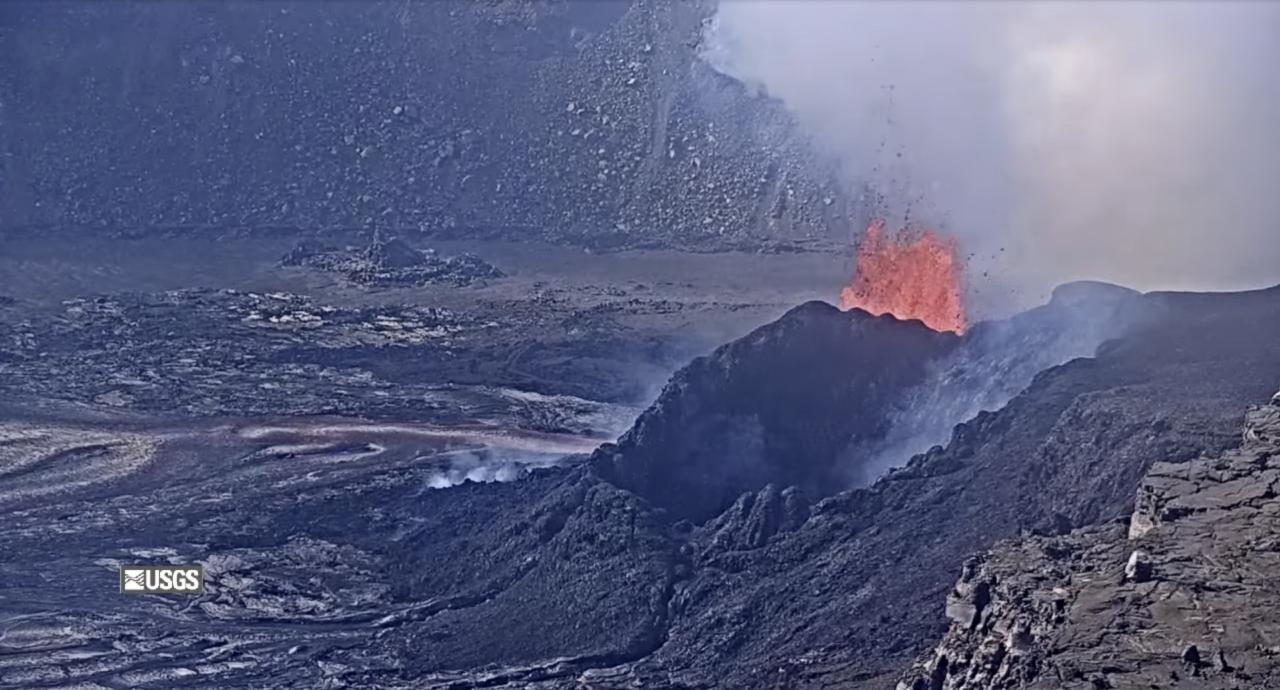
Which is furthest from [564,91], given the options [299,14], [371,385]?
[371,385]

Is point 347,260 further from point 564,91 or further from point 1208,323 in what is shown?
point 1208,323

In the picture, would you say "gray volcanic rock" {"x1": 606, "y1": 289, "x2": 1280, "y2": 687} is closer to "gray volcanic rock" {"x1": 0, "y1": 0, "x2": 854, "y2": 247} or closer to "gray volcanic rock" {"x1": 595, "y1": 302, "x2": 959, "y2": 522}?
"gray volcanic rock" {"x1": 595, "y1": 302, "x2": 959, "y2": 522}

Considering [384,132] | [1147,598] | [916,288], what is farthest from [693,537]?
[384,132]

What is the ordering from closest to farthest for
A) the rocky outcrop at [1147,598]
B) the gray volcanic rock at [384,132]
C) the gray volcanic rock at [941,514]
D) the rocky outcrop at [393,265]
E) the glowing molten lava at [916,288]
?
the rocky outcrop at [1147,598]
the gray volcanic rock at [941,514]
the glowing molten lava at [916,288]
the rocky outcrop at [393,265]
the gray volcanic rock at [384,132]

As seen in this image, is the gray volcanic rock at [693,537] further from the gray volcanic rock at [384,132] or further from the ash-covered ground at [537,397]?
the gray volcanic rock at [384,132]

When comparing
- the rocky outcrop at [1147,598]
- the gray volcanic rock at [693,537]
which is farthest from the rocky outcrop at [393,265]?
the rocky outcrop at [1147,598]

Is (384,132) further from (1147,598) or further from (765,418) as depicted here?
(1147,598)
